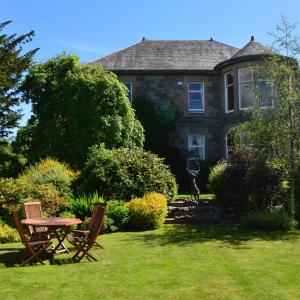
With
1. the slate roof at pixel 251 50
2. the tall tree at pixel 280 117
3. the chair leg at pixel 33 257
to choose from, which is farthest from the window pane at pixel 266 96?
the slate roof at pixel 251 50

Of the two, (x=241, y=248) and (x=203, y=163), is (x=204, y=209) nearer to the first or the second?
(x=241, y=248)

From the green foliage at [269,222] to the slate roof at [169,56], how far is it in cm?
1317

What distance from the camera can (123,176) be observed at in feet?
51.8

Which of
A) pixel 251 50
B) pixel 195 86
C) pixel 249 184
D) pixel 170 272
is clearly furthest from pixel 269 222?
pixel 195 86

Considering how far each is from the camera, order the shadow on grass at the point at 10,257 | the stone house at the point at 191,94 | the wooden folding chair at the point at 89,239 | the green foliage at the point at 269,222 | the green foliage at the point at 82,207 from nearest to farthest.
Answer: the shadow on grass at the point at 10,257
the wooden folding chair at the point at 89,239
the green foliage at the point at 269,222
the green foliage at the point at 82,207
the stone house at the point at 191,94

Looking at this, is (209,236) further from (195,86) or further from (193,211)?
(195,86)

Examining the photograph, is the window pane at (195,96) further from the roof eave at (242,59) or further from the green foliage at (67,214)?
the green foliage at (67,214)

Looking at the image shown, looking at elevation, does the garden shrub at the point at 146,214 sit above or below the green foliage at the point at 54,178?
below

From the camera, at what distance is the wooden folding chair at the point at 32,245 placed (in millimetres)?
8859

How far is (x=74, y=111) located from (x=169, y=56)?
8.27 metres

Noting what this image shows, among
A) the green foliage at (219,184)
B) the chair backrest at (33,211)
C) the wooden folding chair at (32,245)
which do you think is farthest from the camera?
the green foliage at (219,184)

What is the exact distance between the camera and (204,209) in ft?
54.0

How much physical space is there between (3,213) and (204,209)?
273 inches

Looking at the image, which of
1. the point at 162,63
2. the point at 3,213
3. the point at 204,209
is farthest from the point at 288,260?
the point at 162,63
